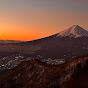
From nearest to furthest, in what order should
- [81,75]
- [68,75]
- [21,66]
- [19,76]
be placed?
→ [81,75]
[68,75]
[19,76]
[21,66]

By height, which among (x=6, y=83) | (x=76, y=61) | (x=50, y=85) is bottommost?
(x=6, y=83)

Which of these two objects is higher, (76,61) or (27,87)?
(76,61)

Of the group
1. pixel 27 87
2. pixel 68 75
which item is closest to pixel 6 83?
pixel 27 87

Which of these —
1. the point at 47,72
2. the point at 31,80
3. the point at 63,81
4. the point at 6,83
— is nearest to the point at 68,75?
the point at 63,81

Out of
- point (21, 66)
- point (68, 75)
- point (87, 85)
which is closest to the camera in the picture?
point (87, 85)

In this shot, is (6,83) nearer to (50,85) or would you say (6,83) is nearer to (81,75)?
(50,85)

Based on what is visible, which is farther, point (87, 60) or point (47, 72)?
point (47, 72)

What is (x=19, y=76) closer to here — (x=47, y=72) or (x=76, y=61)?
(x=47, y=72)
